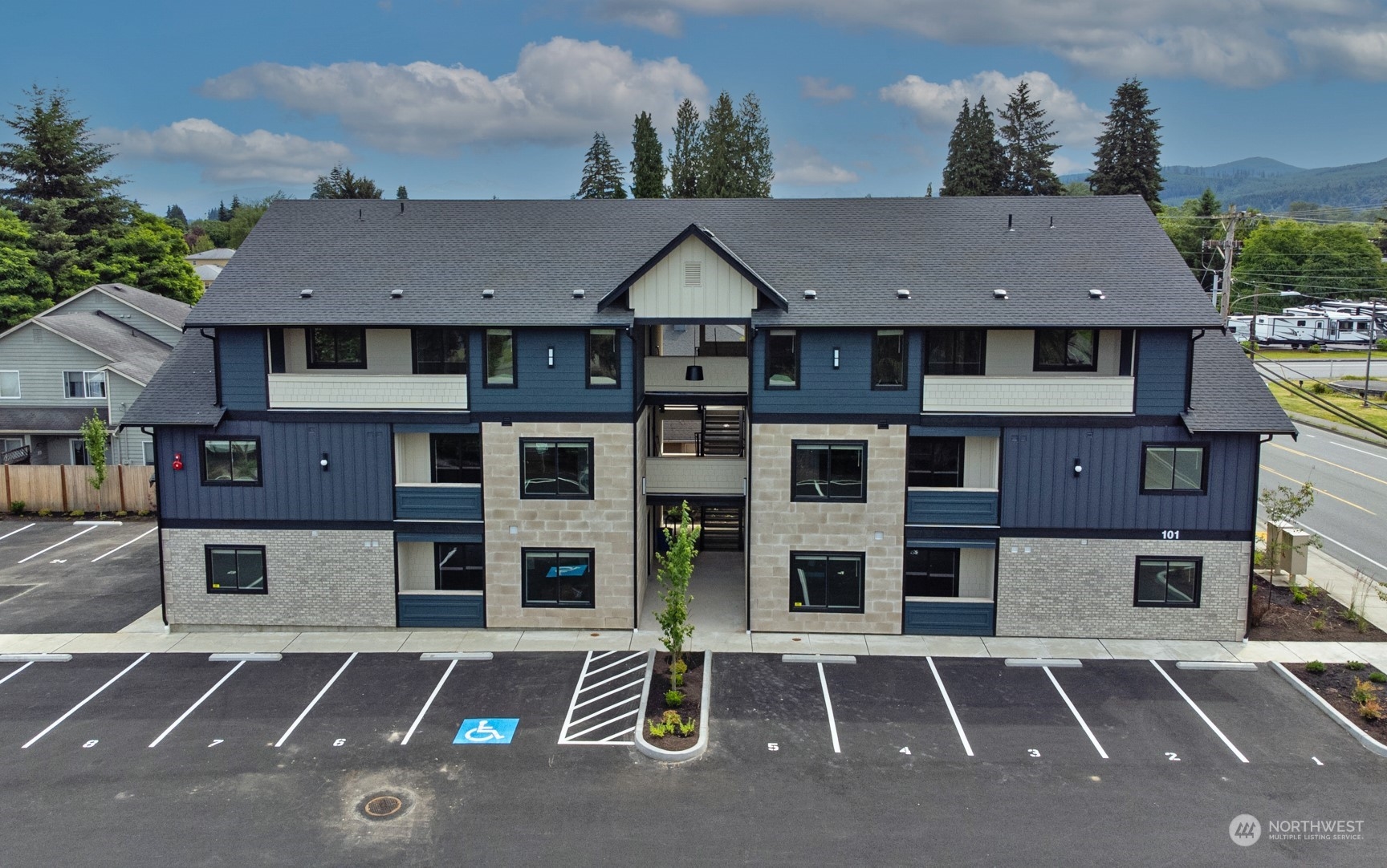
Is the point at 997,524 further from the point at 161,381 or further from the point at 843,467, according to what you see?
the point at 161,381

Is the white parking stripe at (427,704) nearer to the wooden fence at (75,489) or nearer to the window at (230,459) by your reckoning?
the window at (230,459)

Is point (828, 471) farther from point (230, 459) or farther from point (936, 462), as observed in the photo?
point (230, 459)

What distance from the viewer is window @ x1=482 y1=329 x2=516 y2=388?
24000mm

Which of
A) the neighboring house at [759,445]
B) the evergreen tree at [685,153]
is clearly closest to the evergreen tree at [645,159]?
the evergreen tree at [685,153]

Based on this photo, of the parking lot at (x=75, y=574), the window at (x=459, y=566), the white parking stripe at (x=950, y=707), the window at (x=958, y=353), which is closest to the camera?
the white parking stripe at (x=950, y=707)

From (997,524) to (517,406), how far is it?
12.3m

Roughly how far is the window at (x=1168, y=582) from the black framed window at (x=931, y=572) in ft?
14.5

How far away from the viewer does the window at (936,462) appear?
2447cm

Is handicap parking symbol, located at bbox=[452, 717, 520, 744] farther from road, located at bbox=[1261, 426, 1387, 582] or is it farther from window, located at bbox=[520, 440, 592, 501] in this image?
road, located at bbox=[1261, 426, 1387, 582]

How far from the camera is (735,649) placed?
23.3 m

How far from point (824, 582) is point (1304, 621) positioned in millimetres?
12488

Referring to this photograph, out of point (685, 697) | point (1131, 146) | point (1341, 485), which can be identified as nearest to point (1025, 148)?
point (1131, 146)

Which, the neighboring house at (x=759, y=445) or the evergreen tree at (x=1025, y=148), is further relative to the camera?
the evergreen tree at (x=1025, y=148)

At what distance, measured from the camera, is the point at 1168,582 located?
23.8 metres
